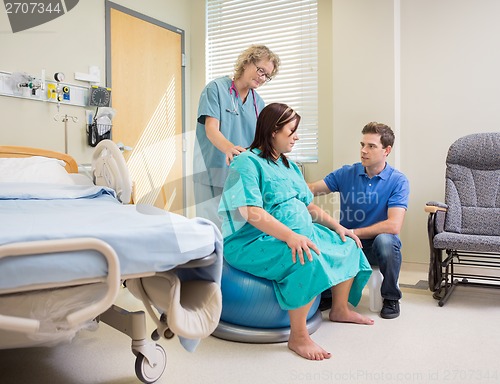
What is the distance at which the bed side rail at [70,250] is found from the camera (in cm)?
109

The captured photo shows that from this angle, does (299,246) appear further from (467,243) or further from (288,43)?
(288,43)

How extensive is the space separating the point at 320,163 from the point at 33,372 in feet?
9.21

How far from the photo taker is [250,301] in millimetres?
2078

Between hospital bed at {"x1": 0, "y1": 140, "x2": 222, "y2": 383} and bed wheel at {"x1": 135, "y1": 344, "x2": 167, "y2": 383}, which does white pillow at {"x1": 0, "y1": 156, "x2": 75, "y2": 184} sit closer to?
hospital bed at {"x1": 0, "y1": 140, "x2": 222, "y2": 383}

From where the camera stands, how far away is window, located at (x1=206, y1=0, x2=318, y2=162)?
412cm

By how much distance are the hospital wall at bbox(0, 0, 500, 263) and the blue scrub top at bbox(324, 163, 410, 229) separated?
0.77 m

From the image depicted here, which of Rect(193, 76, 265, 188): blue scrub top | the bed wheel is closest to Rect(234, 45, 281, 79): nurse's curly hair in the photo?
Rect(193, 76, 265, 188): blue scrub top

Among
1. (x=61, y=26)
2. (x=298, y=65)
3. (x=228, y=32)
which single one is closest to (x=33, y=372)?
(x=61, y=26)

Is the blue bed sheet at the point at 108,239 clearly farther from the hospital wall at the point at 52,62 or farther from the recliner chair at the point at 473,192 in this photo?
the recliner chair at the point at 473,192

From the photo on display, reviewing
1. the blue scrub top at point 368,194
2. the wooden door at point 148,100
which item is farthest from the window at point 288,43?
the blue scrub top at point 368,194

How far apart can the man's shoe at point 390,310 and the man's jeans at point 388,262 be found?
0.09 ft

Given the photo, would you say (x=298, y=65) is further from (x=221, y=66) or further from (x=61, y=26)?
(x=61, y=26)

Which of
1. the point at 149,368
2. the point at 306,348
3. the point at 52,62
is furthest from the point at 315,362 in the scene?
the point at 52,62

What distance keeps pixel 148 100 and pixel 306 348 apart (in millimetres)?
2901
